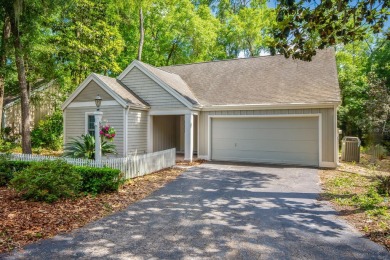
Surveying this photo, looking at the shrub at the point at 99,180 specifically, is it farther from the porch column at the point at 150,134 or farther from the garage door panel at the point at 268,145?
the garage door panel at the point at 268,145

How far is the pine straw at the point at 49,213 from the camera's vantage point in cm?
433

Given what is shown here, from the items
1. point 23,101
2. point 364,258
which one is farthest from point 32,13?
point 364,258

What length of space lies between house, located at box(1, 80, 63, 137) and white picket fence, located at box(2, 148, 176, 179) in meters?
11.1

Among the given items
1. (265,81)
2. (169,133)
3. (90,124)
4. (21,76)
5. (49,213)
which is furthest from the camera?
(169,133)

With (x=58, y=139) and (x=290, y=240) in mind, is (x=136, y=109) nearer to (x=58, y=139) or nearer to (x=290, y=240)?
(x=58, y=139)

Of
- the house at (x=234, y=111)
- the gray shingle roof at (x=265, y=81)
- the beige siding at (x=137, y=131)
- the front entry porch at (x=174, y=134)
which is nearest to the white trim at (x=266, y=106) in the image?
the house at (x=234, y=111)

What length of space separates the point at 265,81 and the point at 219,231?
36.5 ft

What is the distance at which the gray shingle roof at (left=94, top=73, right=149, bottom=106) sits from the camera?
12693mm

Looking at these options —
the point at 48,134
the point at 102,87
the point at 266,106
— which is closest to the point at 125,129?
the point at 102,87

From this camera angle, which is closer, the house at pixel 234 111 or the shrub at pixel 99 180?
the shrub at pixel 99 180

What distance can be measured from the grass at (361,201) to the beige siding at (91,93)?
33.3 feet

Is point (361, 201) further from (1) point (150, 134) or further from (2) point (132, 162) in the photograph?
(1) point (150, 134)

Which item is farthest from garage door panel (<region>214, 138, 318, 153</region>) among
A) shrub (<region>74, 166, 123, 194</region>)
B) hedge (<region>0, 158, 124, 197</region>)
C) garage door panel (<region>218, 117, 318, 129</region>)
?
shrub (<region>74, 166, 123, 194</region>)

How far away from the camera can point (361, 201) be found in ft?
20.7
